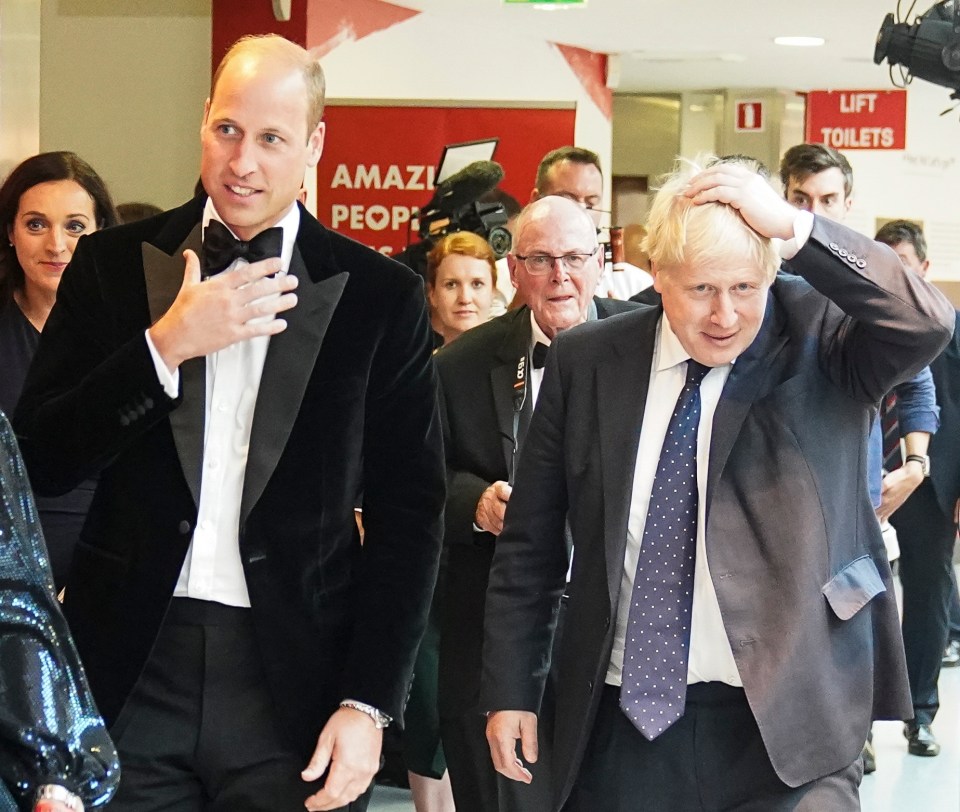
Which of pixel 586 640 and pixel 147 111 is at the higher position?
pixel 147 111

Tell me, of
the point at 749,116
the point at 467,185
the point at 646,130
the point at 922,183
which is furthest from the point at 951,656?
the point at 646,130

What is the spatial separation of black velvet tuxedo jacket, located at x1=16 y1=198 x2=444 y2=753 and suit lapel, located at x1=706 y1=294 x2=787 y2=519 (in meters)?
0.44

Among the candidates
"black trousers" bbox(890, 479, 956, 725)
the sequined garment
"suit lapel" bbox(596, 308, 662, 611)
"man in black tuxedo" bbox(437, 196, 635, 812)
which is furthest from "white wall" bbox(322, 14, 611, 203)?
the sequined garment

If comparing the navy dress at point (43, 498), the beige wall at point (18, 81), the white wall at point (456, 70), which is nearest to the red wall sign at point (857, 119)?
the white wall at point (456, 70)

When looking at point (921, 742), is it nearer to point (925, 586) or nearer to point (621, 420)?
point (925, 586)

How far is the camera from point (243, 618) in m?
2.34

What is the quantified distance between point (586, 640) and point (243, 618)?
0.57 m

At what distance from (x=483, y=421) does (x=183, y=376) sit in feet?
4.82

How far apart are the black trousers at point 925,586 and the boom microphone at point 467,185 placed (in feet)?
7.08

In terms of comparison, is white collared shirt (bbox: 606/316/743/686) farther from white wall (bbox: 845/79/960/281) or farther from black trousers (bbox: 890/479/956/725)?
white wall (bbox: 845/79/960/281)

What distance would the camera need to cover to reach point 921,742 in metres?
6.21

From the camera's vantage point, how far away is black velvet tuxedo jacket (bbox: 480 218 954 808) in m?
2.46

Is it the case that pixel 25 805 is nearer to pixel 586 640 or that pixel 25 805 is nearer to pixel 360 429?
pixel 360 429

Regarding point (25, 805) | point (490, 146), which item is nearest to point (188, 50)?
point (490, 146)
